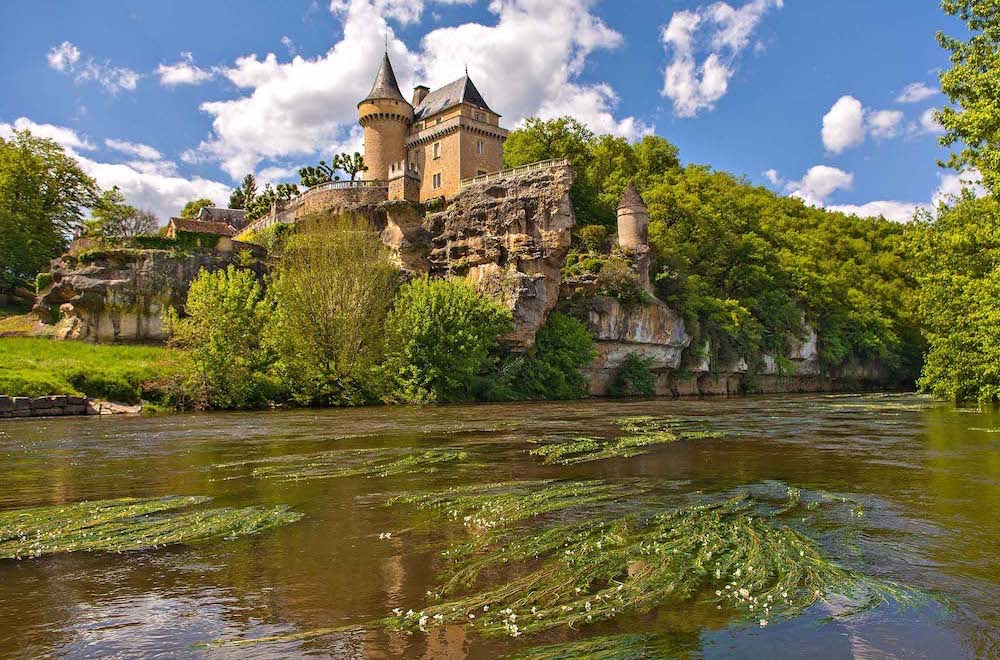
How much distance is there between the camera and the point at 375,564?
6027 mm

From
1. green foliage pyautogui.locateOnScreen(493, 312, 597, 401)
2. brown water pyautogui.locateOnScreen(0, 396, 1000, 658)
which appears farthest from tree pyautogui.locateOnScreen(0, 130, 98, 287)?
brown water pyautogui.locateOnScreen(0, 396, 1000, 658)

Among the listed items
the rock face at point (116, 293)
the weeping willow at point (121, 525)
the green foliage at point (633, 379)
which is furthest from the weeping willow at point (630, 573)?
the green foliage at point (633, 379)

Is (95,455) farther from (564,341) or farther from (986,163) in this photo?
(564,341)

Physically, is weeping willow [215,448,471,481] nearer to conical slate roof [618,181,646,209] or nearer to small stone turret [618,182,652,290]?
small stone turret [618,182,652,290]

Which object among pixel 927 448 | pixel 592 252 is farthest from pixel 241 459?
pixel 592 252

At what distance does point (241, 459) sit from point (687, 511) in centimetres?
938

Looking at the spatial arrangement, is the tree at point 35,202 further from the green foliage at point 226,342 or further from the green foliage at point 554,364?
the green foliage at point 554,364

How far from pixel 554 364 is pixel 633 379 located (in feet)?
28.1

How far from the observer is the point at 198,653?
162 inches

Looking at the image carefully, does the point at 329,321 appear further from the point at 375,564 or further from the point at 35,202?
the point at 35,202

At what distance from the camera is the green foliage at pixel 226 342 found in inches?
1226

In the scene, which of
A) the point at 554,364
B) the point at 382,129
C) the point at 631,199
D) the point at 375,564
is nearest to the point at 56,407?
the point at 375,564

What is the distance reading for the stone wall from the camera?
25297 millimetres

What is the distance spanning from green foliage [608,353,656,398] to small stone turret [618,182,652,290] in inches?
242
